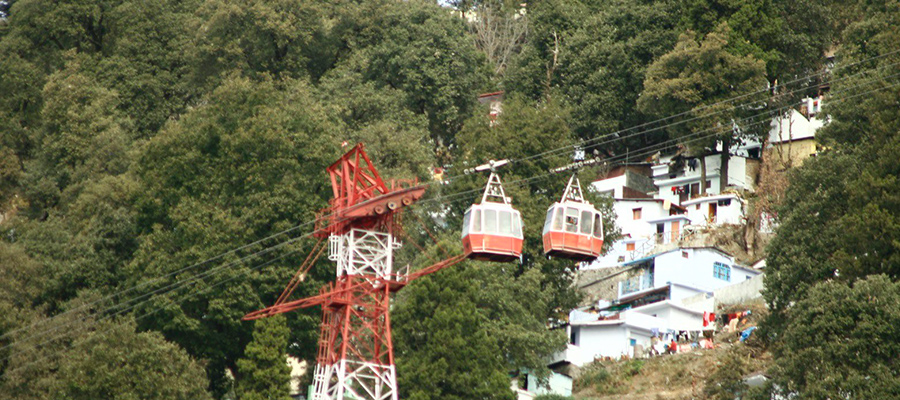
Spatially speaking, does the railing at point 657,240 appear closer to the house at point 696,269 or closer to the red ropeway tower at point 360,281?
the house at point 696,269

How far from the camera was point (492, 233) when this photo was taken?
140ft

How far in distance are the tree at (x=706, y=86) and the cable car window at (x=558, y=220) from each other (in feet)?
93.8

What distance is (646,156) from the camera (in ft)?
265

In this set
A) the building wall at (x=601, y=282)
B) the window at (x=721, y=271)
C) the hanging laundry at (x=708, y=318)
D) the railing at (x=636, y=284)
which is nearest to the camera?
the hanging laundry at (x=708, y=318)

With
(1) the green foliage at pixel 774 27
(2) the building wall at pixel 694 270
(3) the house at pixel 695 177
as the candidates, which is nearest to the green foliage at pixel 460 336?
(2) the building wall at pixel 694 270

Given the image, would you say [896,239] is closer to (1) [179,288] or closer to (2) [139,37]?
(1) [179,288]

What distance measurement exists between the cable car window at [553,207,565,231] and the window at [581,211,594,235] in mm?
661

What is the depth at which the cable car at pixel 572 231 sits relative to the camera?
43.0 metres

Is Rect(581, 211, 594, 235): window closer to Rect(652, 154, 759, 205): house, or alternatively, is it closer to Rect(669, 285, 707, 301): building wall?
Rect(669, 285, 707, 301): building wall

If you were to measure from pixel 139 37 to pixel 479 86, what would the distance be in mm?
16812

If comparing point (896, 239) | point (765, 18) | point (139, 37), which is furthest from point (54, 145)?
point (896, 239)

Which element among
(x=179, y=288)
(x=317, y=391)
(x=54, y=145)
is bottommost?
(x=317, y=391)

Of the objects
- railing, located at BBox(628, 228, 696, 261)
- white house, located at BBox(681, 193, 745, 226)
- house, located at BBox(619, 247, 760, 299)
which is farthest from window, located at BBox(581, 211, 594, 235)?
white house, located at BBox(681, 193, 745, 226)

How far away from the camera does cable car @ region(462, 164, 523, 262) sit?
42.6m
